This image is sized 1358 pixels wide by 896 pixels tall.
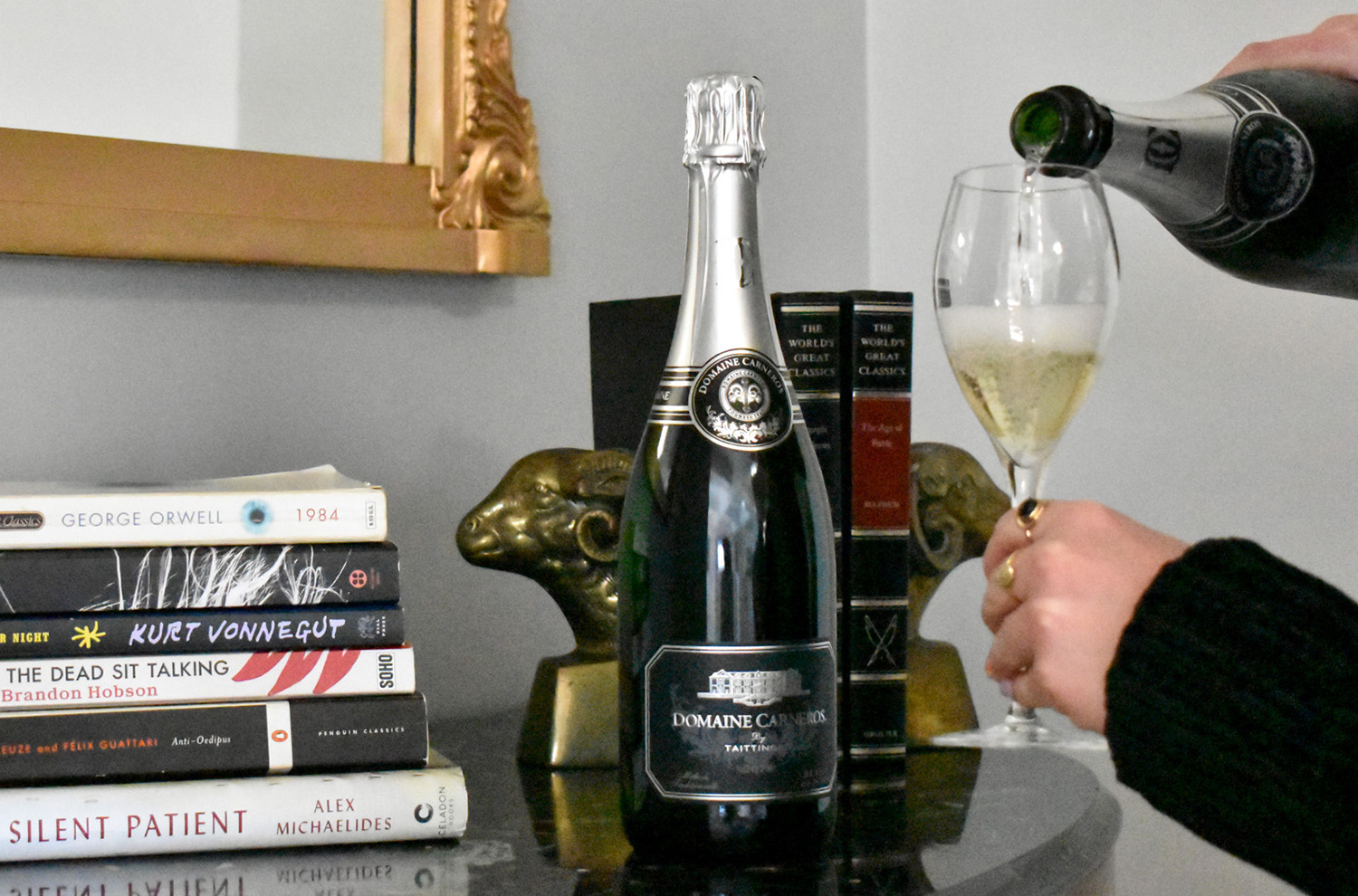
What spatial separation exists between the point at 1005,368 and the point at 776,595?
170 millimetres

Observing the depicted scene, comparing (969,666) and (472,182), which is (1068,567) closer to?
(472,182)

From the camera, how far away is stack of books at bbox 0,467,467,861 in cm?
62

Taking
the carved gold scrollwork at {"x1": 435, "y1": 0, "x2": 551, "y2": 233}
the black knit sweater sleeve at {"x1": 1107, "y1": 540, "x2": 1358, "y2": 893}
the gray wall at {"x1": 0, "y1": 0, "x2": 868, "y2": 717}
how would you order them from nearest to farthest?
the black knit sweater sleeve at {"x1": 1107, "y1": 540, "x2": 1358, "y2": 893} → the gray wall at {"x1": 0, "y1": 0, "x2": 868, "y2": 717} → the carved gold scrollwork at {"x1": 435, "y1": 0, "x2": 551, "y2": 233}

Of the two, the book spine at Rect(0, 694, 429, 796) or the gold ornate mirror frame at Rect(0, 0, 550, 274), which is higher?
the gold ornate mirror frame at Rect(0, 0, 550, 274)

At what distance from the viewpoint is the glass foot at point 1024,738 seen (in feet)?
A: 2.26

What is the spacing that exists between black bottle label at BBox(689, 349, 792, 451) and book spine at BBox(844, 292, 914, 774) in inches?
6.4

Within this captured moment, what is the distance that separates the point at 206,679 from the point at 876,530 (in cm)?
41

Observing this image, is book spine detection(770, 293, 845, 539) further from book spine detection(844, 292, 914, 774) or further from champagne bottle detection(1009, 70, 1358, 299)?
champagne bottle detection(1009, 70, 1358, 299)

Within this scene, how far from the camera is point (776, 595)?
65cm

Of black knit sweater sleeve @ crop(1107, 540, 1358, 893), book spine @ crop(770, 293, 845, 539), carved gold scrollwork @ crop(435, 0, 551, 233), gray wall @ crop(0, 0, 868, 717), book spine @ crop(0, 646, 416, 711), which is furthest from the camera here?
carved gold scrollwork @ crop(435, 0, 551, 233)

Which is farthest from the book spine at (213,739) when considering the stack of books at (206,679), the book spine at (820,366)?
the book spine at (820,366)

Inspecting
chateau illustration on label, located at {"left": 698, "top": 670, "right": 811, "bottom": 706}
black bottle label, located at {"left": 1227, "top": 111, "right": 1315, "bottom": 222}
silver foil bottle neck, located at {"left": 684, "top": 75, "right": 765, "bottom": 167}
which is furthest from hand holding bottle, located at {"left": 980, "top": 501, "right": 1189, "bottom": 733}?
black bottle label, located at {"left": 1227, "top": 111, "right": 1315, "bottom": 222}

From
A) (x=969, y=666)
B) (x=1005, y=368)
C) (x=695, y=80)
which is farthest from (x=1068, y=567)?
(x=969, y=666)

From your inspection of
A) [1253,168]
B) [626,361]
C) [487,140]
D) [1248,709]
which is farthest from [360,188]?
[1248,709]
